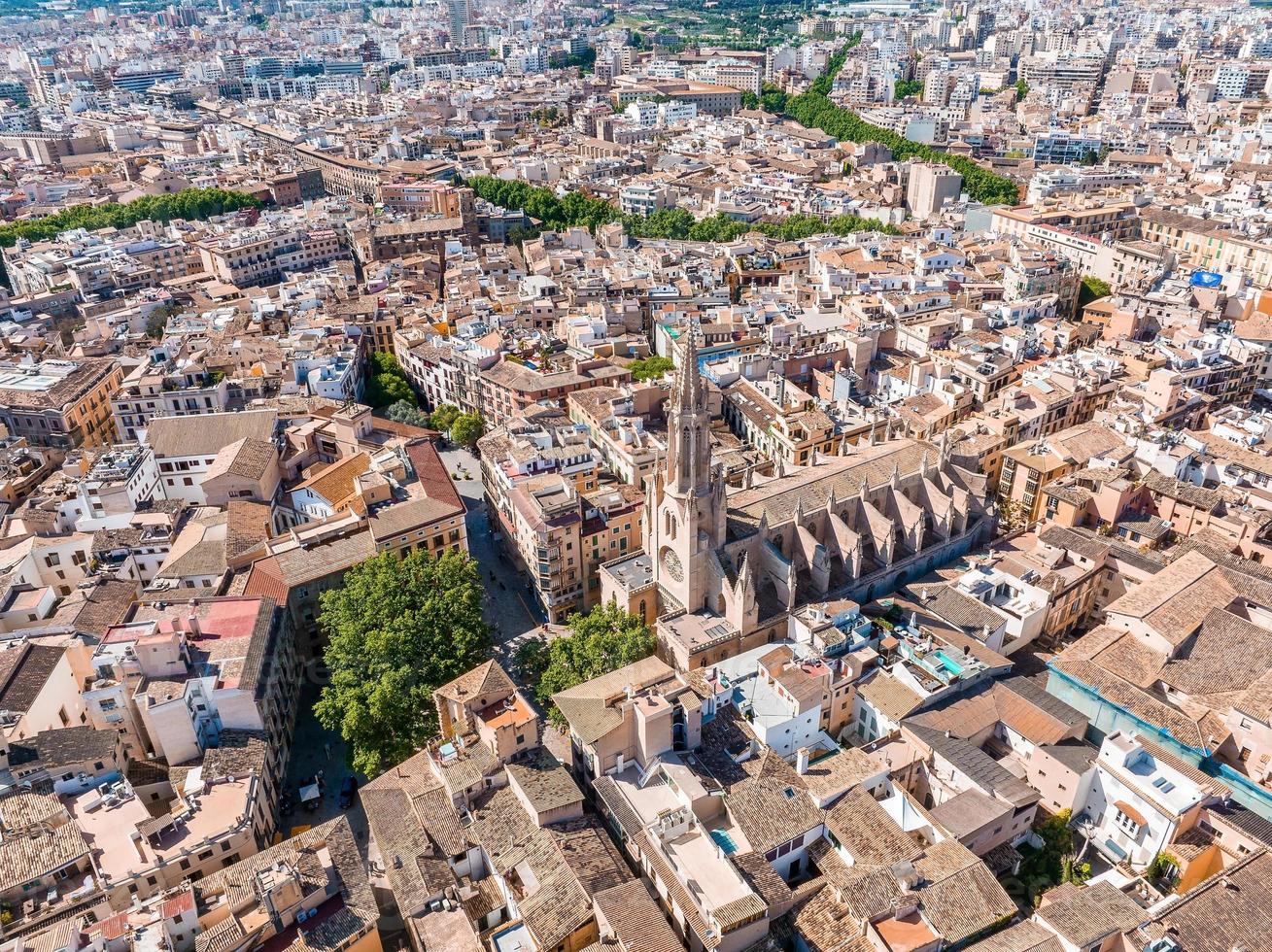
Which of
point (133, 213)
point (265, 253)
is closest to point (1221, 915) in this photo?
point (265, 253)

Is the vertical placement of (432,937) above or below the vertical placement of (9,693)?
below

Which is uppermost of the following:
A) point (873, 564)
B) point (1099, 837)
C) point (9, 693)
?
point (9, 693)

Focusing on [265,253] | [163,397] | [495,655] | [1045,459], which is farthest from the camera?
[265,253]

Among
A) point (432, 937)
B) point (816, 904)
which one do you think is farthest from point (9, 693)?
point (816, 904)

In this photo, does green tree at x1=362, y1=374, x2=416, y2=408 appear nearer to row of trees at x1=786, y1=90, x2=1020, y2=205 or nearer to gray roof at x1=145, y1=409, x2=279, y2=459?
gray roof at x1=145, y1=409, x2=279, y2=459

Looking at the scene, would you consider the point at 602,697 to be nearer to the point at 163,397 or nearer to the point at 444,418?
the point at 444,418

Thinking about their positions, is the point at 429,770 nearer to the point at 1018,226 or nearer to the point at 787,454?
the point at 787,454
